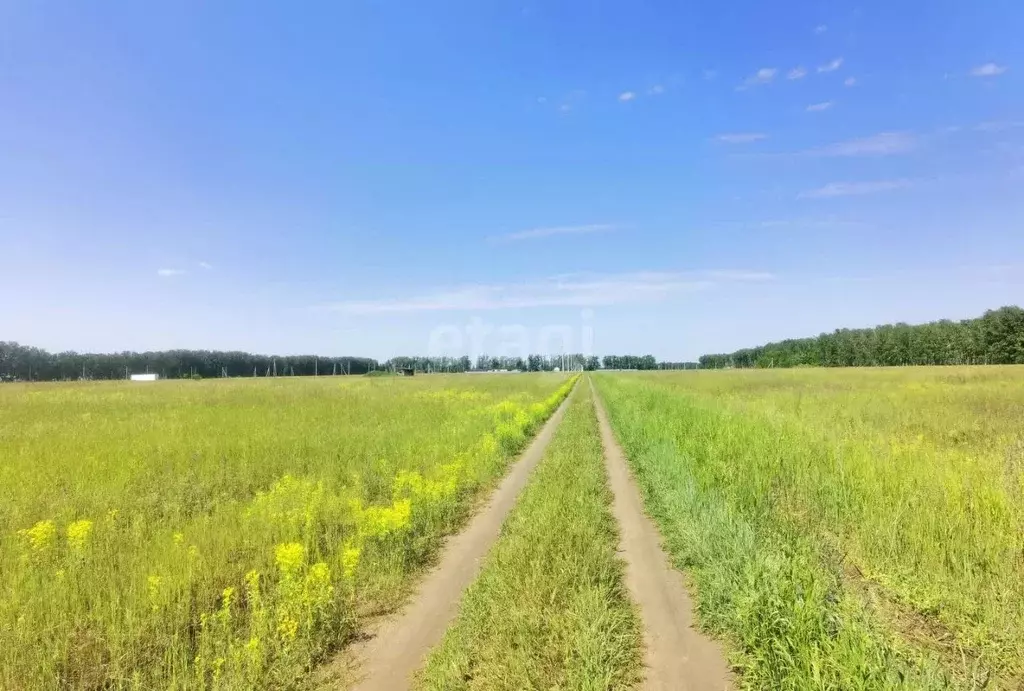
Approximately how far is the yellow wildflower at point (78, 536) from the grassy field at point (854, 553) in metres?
7.65

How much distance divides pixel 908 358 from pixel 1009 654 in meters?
123

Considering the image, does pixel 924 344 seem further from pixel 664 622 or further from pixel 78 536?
pixel 78 536

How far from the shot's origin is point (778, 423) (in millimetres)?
13102

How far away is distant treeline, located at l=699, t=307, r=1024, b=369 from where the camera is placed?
3130 inches

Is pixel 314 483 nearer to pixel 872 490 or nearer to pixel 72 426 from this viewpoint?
pixel 872 490

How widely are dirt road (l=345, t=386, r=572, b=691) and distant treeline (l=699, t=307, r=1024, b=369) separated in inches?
4086

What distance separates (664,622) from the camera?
4.98m

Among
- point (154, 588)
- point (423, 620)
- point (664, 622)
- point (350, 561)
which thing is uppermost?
point (154, 588)

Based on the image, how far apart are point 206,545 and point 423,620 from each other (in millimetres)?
3479

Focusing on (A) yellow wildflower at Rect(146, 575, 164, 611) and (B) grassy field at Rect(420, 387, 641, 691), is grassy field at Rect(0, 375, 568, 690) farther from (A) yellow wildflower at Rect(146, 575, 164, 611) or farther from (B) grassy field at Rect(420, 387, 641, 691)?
(B) grassy field at Rect(420, 387, 641, 691)

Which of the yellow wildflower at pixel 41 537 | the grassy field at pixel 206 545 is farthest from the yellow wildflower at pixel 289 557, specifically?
the yellow wildflower at pixel 41 537

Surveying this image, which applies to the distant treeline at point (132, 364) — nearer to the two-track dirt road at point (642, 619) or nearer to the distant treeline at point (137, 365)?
the distant treeline at point (137, 365)

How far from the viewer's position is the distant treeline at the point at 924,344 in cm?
7950

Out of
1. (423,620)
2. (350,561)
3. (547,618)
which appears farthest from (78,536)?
(547,618)
